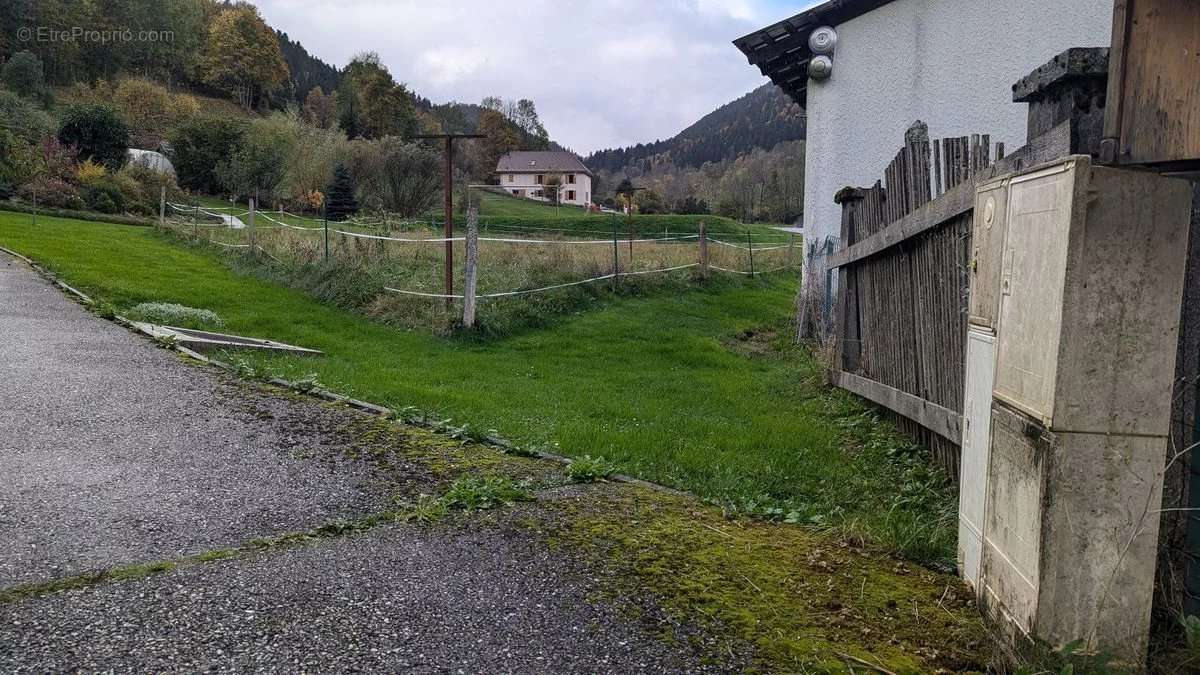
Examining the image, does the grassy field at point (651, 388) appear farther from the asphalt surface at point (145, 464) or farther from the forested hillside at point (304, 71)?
the forested hillside at point (304, 71)

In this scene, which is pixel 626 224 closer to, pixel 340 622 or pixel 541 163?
pixel 340 622

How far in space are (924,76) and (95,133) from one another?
42.9 m

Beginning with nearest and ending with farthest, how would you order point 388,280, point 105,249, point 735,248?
1. point 388,280
2. point 105,249
3. point 735,248

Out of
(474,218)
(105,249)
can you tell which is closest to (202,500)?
(474,218)

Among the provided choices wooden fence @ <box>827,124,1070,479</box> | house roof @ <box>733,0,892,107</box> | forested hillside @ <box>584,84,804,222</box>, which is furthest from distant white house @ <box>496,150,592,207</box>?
wooden fence @ <box>827,124,1070,479</box>

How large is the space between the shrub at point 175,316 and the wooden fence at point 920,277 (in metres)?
8.38

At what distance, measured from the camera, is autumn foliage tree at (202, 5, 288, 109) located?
94.9 m

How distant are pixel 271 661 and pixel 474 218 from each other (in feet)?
32.0

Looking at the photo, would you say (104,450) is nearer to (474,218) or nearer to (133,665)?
(133,665)

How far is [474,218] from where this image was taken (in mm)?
11789

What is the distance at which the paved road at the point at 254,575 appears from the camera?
8.19 ft

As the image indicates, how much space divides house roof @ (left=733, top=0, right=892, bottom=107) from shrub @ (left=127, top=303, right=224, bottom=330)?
8787 mm
